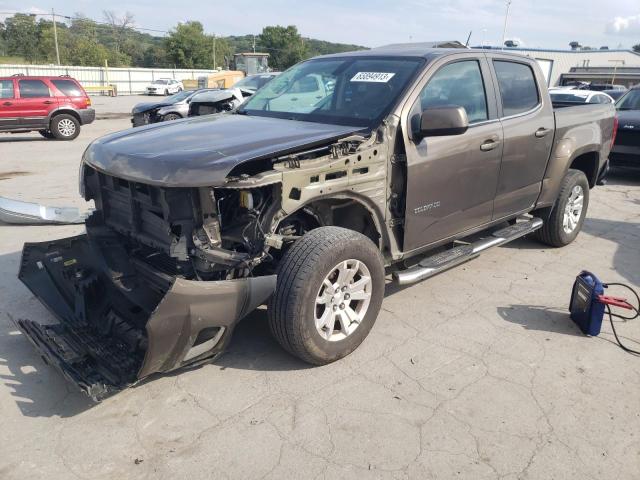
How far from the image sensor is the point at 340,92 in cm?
414

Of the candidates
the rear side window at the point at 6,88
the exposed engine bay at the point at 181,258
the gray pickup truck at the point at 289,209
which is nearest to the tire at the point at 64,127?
the rear side window at the point at 6,88

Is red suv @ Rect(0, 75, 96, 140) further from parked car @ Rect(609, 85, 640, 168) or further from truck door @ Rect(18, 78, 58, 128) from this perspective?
parked car @ Rect(609, 85, 640, 168)

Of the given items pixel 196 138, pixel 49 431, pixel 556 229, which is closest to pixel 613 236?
pixel 556 229

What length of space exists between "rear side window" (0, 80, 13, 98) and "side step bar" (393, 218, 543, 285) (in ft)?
45.4

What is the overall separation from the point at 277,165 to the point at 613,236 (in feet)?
16.6

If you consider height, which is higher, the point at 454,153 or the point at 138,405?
the point at 454,153

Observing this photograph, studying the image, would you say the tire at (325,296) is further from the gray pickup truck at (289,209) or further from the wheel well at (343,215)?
the wheel well at (343,215)

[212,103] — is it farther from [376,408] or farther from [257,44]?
[257,44]

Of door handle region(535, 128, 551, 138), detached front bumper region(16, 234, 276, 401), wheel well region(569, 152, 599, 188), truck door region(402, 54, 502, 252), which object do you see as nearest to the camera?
detached front bumper region(16, 234, 276, 401)

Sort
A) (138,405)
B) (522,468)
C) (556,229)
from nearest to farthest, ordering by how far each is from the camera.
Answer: (522,468) → (138,405) → (556,229)

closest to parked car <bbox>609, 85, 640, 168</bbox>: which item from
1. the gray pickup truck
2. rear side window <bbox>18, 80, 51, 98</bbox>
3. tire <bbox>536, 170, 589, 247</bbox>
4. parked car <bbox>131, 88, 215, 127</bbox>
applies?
tire <bbox>536, 170, 589, 247</bbox>

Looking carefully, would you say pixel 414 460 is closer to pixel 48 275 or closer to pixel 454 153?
pixel 454 153

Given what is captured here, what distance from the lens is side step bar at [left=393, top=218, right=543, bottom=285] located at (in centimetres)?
387

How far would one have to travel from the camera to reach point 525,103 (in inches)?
194
